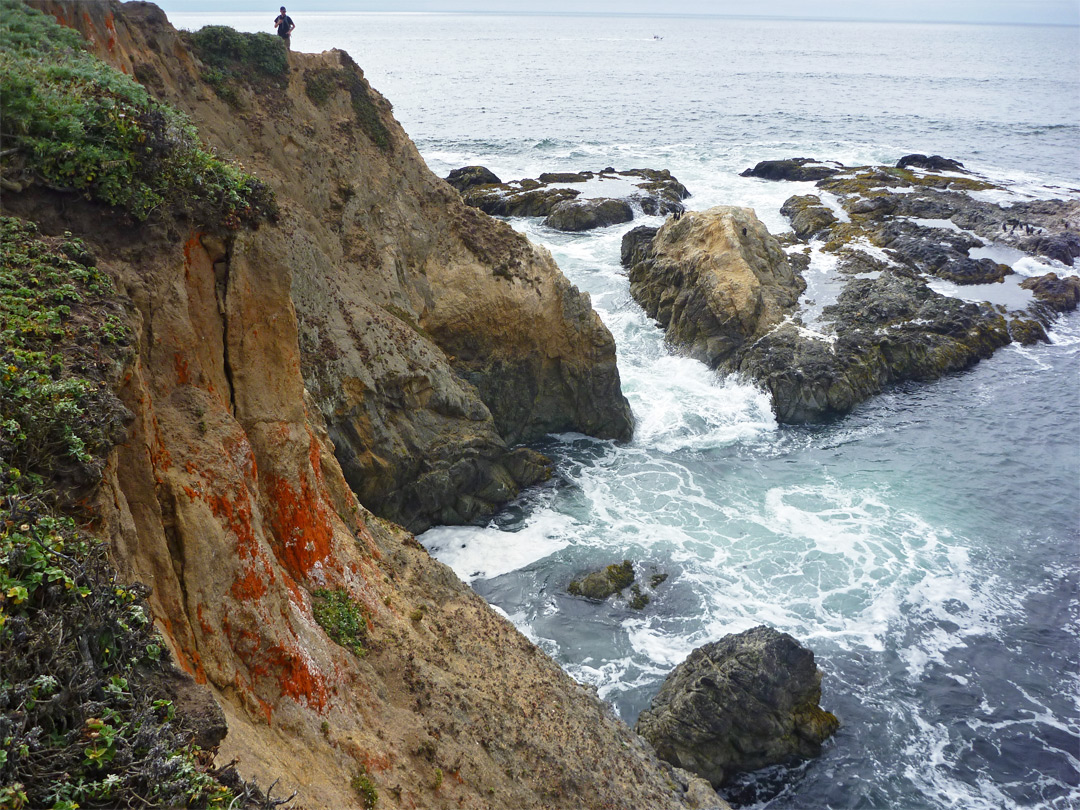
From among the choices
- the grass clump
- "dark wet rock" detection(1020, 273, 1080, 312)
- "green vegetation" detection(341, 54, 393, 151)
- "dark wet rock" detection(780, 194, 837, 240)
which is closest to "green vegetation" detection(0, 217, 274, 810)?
the grass clump

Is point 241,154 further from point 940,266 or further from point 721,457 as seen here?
point 940,266

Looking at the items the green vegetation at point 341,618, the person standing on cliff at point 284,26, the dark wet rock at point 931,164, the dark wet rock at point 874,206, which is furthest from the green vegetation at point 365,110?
the dark wet rock at point 931,164

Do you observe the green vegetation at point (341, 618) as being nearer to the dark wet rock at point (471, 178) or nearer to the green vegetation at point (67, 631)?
the green vegetation at point (67, 631)

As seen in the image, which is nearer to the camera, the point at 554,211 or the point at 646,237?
the point at 646,237

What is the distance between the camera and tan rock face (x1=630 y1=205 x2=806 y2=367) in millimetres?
32250

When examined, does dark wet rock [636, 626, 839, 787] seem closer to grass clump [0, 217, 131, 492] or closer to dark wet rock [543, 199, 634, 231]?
grass clump [0, 217, 131, 492]

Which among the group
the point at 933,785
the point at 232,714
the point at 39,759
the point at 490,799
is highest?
the point at 39,759

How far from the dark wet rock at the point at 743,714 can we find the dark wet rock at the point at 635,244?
27147mm

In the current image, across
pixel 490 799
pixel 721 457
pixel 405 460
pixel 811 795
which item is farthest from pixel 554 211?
pixel 490 799

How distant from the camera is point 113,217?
33.8 feet

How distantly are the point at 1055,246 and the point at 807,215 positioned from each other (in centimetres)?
1356

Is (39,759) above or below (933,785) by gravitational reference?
above

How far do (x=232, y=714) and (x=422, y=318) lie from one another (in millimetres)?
17260

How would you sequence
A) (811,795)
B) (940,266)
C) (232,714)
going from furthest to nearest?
(940,266) < (811,795) < (232,714)
